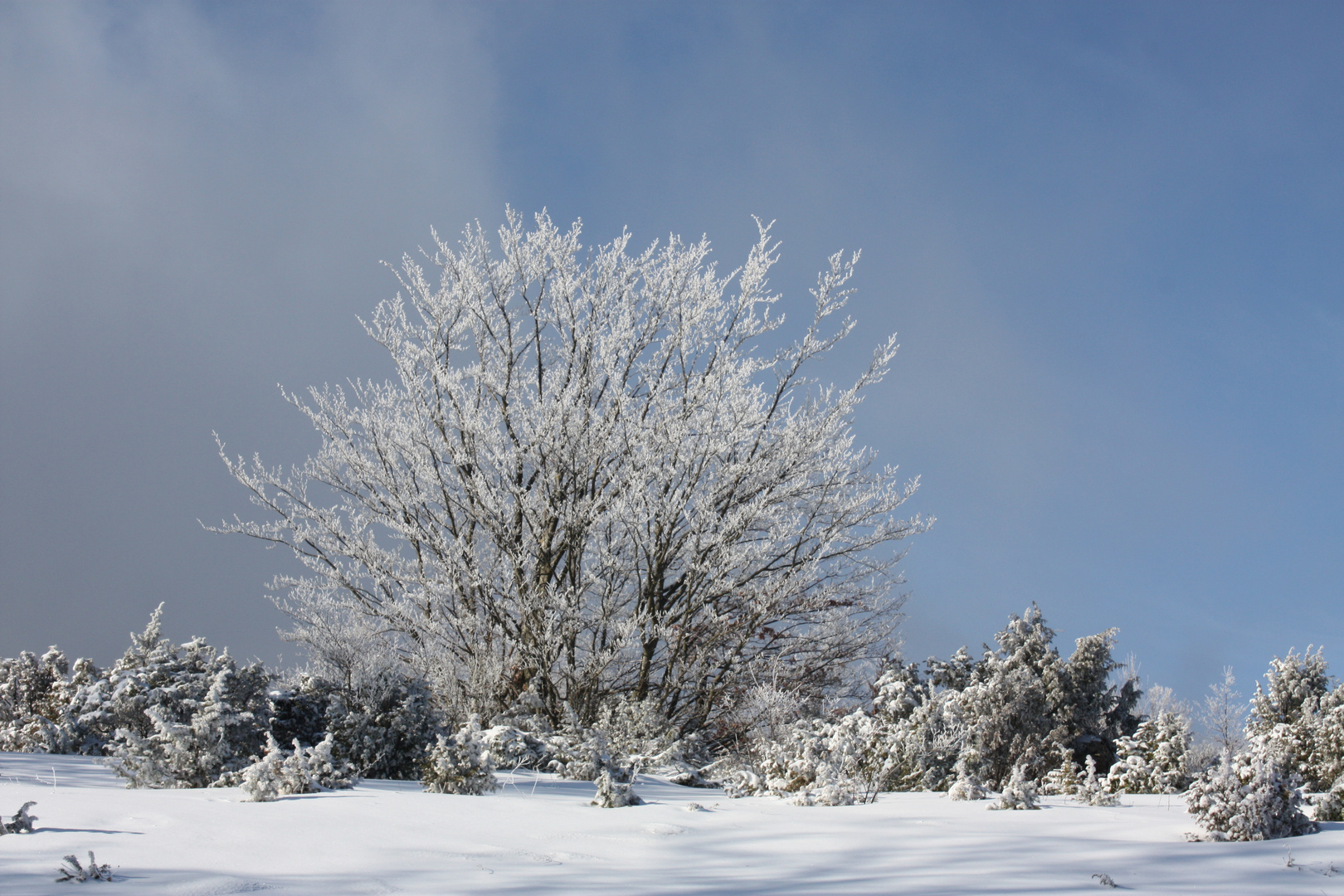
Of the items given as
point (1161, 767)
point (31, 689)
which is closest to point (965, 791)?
point (1161, 767)

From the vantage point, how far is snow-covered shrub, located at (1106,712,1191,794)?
20.4 feet

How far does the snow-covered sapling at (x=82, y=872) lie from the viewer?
8.32 feet

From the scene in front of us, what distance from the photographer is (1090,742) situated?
28.0 ft

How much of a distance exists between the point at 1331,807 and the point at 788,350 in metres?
7.59

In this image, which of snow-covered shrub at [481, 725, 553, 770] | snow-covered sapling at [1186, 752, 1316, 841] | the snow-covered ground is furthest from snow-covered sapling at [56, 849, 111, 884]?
snow-covered shrub at [481, 725, 553, 770]

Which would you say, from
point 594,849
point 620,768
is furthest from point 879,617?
point 594,849

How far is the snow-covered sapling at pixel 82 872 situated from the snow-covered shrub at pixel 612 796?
2.47 m

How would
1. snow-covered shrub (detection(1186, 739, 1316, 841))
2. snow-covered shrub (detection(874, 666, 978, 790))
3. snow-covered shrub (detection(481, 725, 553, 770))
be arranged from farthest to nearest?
snow-covered shrub (detection(874, 666, 978, 790)), snow-covered shrub (detection(481, 725, 553, 770)), snow-covered shrub (detection(1186, 739, 1316, 841))

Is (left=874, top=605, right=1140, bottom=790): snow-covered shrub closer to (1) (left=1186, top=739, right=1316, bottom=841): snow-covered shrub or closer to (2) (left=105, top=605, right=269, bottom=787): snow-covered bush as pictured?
(1) (left=1186, top=739, right=1316, bottom=841): snow-covered shrub

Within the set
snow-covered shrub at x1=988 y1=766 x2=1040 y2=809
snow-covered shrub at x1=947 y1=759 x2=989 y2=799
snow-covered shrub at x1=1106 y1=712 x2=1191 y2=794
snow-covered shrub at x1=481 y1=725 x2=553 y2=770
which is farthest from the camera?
snow-covered shrub at x1=481 y1=725 x2=553 y2=770

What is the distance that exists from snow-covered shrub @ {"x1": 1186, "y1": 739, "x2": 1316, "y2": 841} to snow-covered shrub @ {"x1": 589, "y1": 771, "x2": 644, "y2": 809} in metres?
2.60

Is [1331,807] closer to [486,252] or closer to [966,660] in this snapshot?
[966,660]

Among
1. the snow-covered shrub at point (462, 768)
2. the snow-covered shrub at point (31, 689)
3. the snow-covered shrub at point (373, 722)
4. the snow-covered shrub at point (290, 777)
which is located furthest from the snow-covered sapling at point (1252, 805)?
the snow-covered shrub at point (31, 689)

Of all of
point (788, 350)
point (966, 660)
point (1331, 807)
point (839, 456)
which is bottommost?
point (1331, 807)
